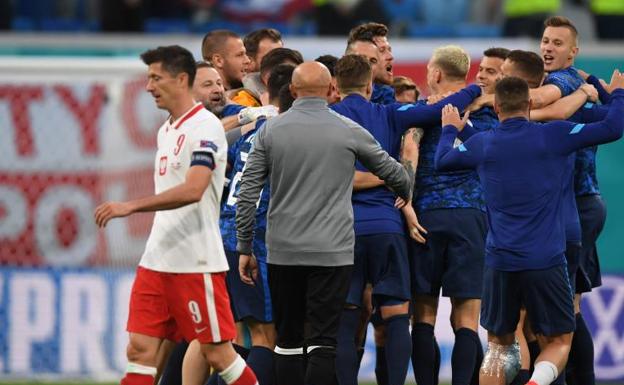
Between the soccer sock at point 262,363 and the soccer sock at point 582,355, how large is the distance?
2.08m

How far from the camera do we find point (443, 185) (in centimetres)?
916

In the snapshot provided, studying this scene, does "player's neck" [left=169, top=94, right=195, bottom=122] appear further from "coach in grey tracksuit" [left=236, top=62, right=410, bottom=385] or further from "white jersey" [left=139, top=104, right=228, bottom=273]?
"coach in grey tracksuit" [left=236, top=62, right=410, bottom=385]

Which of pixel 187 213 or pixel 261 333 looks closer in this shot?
pixel 187 213

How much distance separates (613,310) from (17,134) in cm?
515

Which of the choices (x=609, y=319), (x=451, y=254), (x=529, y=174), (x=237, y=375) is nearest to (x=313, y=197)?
(x=237, y=375)

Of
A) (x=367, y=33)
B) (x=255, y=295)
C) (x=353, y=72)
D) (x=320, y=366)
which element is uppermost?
(x=367, y=33)

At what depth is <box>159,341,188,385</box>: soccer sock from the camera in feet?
30.7

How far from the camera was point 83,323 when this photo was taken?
36.9 ft

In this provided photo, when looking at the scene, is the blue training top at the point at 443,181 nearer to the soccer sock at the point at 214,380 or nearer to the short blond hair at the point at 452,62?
the short blond hair at the point at 452,62

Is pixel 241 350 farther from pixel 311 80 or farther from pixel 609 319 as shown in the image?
pixel 609 319

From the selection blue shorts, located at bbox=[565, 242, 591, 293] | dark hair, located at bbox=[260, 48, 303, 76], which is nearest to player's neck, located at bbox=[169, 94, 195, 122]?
dark hair, located at bbox=[260, 48, 303, 76]

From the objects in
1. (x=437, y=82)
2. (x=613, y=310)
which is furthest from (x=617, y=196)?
(x=437, y=82)

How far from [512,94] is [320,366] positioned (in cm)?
189

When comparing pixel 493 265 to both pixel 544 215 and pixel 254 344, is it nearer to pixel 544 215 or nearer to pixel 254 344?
pixel 544 215
